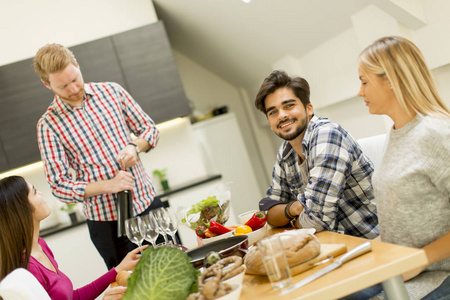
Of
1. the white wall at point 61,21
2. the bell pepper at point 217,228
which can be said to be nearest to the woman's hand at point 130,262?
the bell pepper at point 217,228

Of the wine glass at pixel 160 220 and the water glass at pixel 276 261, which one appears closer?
the water glass at pixel 276 261

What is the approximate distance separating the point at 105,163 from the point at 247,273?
1448mm

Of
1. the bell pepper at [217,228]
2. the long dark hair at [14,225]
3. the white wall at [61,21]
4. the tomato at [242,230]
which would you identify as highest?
the white wall at [61,21]

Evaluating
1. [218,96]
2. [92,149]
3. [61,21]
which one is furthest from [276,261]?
[218,96]

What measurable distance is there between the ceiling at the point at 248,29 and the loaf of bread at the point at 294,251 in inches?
88.3

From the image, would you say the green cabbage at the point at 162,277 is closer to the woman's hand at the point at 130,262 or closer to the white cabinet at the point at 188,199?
the woman's hand at the point at 130,262

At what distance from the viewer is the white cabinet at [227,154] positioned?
5.63 metres

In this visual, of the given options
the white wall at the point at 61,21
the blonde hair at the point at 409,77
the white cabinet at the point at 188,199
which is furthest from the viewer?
the white wall at the point at 61,21

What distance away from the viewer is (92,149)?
2.56 meters

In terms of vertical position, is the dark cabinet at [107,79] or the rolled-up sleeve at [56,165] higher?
the dark cabinet at [107,79]

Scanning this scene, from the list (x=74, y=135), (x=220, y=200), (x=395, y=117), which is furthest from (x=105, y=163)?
(x=395, y=117)

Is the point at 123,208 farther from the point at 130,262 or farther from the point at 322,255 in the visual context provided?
the point at 322,255

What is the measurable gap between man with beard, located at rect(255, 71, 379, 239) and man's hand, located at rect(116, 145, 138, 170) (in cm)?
70

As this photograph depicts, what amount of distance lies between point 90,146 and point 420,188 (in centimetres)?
175
